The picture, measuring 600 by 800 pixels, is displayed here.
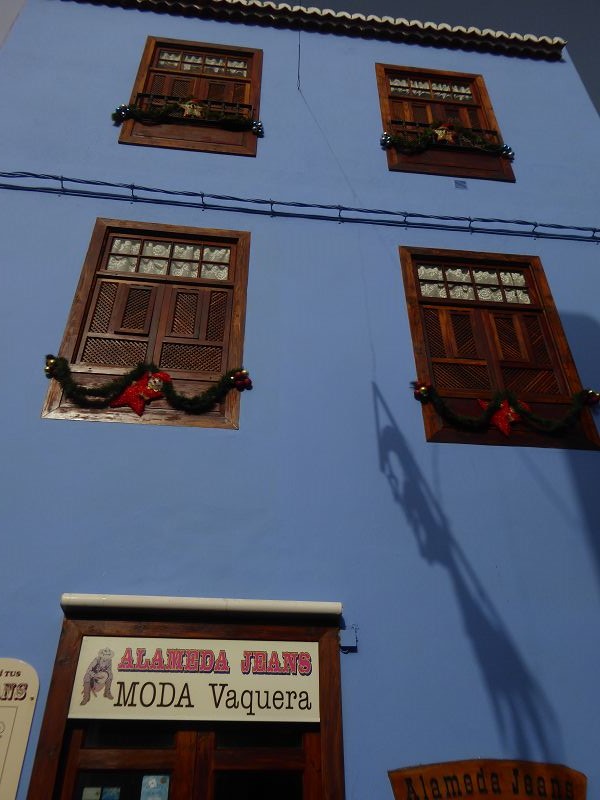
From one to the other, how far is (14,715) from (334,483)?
2.42 m

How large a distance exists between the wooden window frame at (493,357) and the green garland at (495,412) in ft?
0.16

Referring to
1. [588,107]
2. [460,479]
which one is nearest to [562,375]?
[460,479]

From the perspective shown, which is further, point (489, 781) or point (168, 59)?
point (168, 59)

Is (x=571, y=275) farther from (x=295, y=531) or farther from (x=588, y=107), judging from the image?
(x=295, y=531)

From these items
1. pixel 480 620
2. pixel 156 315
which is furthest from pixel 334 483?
pixel 156 315

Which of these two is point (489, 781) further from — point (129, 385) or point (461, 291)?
point (461, 291)

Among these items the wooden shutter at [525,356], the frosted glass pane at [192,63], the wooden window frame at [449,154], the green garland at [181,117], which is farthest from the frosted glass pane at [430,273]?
the frosted glass pane at [192,63]

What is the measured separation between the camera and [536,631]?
4.00 meters

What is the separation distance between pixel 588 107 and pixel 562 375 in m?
4.13

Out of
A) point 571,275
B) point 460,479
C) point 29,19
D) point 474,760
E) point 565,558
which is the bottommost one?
point 474,760

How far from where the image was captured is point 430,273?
18.9 ft

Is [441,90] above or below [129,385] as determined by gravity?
above

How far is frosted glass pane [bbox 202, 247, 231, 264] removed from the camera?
556 cm

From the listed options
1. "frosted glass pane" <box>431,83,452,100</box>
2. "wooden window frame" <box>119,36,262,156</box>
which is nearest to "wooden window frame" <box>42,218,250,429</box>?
"wooden window frame" <box>119,36,262,156</box>
